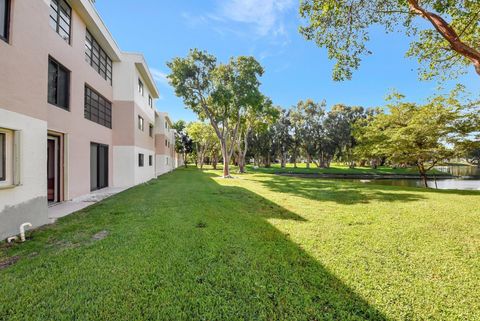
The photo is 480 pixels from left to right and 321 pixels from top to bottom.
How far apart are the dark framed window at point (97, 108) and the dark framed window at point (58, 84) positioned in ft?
4.84

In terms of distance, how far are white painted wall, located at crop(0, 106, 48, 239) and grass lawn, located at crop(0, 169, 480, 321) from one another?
0.45m

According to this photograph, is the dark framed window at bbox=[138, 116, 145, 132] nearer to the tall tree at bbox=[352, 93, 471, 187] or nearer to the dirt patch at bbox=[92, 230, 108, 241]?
the dirt patch at bbox=[92, 230, 108, 241]

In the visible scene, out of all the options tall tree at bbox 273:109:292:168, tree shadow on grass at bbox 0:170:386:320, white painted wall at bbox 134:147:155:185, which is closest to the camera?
tree shadow on grass at bbox 0:170:386:320

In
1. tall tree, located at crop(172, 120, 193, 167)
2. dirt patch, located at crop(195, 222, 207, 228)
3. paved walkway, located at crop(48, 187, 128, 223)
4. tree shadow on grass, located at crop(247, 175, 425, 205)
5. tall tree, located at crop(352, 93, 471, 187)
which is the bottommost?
dirt patch, located at crop(195, 222, 207, 228)

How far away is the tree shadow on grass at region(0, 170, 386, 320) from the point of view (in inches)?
87.2

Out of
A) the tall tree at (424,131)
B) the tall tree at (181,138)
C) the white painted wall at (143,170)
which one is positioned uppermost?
the tall tree at (181,138)

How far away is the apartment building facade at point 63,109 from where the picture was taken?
4.29 metres

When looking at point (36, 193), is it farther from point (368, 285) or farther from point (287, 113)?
point (287, 113)

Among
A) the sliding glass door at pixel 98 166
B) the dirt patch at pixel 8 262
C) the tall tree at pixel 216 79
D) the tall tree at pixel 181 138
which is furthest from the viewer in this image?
the tall tree at pixel 181 138

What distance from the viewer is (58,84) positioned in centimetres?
741

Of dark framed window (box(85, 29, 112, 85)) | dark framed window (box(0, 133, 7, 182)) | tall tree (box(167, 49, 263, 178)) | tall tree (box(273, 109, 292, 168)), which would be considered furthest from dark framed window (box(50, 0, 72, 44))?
tall tree (box(273, 109, 292, 168))

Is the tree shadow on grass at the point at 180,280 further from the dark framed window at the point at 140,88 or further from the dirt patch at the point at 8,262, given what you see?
the dark framed window at the point at 140,88

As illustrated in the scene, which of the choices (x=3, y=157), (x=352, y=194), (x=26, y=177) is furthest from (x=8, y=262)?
(x=352, y=194)

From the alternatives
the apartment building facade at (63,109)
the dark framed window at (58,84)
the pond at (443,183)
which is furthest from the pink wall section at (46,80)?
the pond at (443,183)
